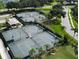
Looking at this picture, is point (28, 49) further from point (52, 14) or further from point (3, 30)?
point (52, 14)

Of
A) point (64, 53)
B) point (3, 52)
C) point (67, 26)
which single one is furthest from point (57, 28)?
point (3, 52)

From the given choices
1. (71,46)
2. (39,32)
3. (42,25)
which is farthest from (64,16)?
(71,46)

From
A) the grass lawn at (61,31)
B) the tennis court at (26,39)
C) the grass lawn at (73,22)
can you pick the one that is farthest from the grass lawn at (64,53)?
the grass lawn at (73,22)

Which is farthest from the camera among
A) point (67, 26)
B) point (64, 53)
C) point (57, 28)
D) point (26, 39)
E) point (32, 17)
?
point (32, 17)

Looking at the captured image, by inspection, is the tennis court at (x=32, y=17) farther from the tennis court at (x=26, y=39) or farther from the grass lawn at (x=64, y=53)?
the grass lawn at (x=64, y=53)

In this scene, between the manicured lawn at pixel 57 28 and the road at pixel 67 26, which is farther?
the manicured lawn at pixel 57 28

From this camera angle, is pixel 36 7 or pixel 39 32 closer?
pixel 39 32

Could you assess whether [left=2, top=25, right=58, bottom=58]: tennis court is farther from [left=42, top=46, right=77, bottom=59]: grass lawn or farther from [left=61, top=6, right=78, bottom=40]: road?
[left=61, top=6, right=78, bottom=40]: road

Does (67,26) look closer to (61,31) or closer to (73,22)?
(73,22)
